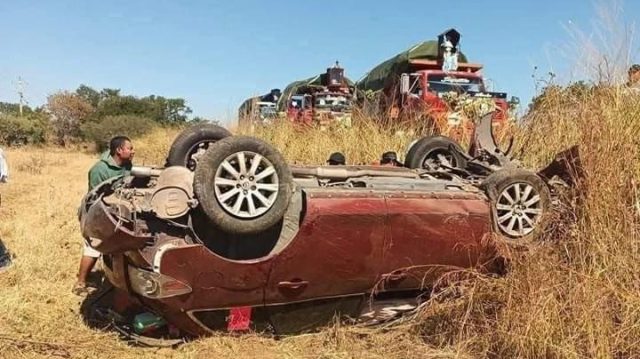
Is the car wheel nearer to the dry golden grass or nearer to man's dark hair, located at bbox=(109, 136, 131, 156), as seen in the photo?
the dry golden grass

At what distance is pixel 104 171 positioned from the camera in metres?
6.54

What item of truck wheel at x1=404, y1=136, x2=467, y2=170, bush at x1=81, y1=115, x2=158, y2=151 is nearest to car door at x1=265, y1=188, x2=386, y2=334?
truck wheel at x1=404, y1=136, x2=467, y2=170

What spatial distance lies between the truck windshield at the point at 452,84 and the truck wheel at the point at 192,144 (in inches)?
346

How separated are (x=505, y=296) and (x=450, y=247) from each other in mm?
728

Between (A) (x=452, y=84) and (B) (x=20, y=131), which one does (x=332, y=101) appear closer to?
(A) (x=452, y=84)

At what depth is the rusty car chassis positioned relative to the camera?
4246 mm

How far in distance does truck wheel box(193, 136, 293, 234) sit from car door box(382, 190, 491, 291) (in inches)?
34.8

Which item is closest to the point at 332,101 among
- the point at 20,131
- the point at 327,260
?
the point at 327,260

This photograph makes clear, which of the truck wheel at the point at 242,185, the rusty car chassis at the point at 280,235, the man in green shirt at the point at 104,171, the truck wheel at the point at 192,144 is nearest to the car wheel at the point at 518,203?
the rusty car chassis at the point at 280,235

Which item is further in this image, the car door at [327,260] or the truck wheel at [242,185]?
the car door at [327,260]

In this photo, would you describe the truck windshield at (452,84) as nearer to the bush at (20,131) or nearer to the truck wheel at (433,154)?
the truck wheel at (433,154)

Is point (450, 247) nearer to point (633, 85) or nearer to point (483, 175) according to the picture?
point (483, 175)

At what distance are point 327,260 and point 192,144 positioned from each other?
1919 millimetres

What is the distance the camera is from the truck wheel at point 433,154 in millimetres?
Answer: 6398
